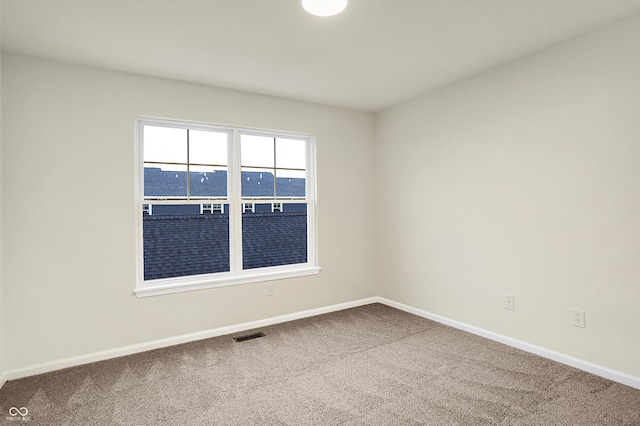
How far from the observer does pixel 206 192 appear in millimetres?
3498

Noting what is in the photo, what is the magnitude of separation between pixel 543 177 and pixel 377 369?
2029 mm

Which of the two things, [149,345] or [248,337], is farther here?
[248,337]

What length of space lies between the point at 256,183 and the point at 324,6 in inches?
82.6

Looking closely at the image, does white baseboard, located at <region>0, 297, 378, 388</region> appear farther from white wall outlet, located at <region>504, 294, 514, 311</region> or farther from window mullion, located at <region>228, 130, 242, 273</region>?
white wall outlet, located at <region>504, 294, 514, 311</region>

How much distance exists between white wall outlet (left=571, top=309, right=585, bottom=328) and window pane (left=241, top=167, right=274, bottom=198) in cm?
296

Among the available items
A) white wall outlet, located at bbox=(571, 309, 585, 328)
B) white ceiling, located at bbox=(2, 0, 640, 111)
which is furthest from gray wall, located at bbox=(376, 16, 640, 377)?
white ceiling, located at bbox=(2, 0, 640, 111)

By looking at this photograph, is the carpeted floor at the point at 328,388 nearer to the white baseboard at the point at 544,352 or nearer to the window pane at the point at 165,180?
Result: the white baseboard at the point at 544,352

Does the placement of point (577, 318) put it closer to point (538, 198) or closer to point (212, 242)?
A: point (538, 198)

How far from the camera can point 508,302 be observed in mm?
3037

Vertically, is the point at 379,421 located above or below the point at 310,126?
below

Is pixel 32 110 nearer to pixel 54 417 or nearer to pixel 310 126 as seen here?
pixel 54 417

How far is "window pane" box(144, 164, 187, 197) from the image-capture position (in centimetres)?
323

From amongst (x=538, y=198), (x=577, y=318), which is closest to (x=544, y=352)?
(x=577, y=318)

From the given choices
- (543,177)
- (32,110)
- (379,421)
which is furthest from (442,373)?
(32,110)
